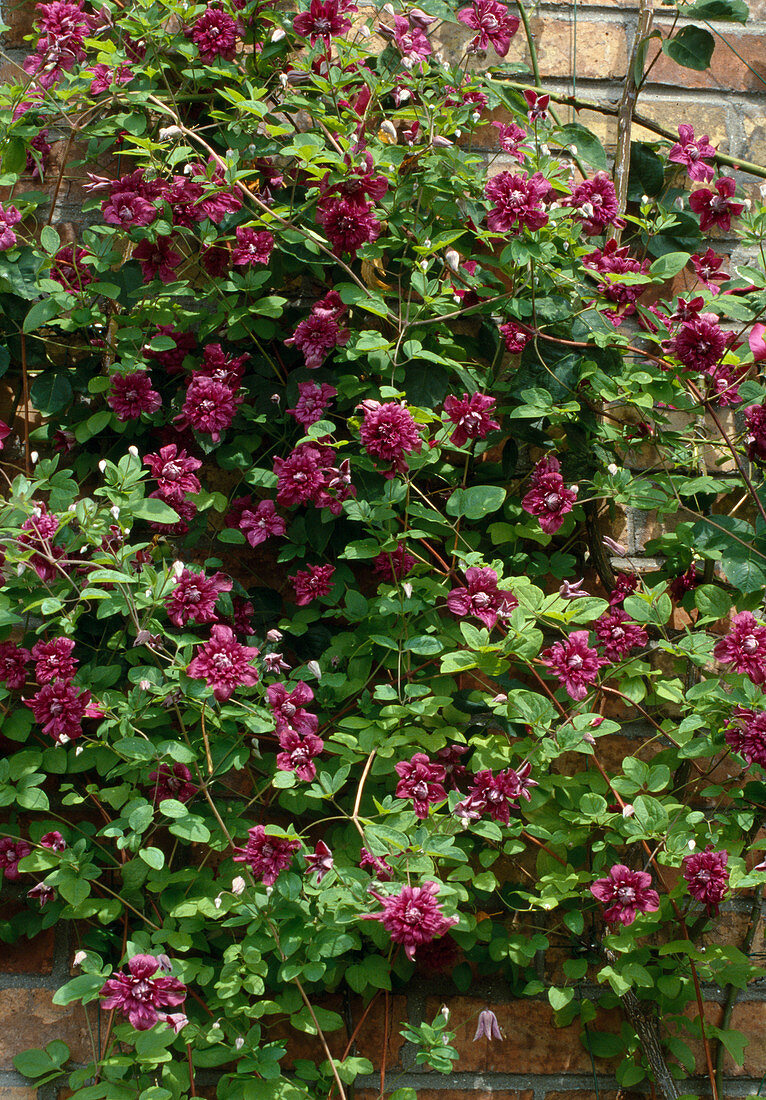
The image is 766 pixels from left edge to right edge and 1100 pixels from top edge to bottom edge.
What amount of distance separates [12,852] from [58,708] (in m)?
0.22

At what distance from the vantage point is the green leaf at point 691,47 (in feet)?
4.35

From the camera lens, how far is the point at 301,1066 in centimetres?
108

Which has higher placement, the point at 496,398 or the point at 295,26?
the point at 295,26

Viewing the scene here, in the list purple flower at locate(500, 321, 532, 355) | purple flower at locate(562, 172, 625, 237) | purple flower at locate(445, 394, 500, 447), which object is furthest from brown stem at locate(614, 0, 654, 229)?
purple flower at locate(445, 394, 500, 447)

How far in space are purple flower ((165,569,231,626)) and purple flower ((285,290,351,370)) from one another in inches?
13.3

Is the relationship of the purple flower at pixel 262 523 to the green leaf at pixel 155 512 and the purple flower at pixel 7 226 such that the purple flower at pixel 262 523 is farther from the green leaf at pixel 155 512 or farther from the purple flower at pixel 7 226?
the purple flower at pixel 7 226

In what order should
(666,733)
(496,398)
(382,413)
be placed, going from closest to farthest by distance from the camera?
(382,413)
(666,733)
(496,398)

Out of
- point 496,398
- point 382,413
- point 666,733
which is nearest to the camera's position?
point 382,413

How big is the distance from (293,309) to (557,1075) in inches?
45.3

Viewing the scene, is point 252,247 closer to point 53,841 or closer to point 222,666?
point 222,666

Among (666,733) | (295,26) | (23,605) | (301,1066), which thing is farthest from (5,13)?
(301,1066)

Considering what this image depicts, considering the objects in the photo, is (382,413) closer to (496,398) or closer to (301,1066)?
(496,398)

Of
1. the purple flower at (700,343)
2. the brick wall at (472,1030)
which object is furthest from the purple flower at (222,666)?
the purple flower at (700,343)

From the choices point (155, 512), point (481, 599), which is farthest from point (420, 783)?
point (155, 512)
